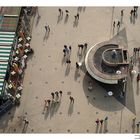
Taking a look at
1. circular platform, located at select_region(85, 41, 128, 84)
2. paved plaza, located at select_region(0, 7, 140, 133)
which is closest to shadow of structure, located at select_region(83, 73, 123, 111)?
paved plaza, located at select_region(0, 7, 140, 133)

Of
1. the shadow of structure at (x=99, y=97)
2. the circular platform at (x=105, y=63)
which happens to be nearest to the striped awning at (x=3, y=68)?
the shadow of structure at (x=99, y=97)

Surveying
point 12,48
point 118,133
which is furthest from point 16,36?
point 118,133

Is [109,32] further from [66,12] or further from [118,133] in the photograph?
[118,133]

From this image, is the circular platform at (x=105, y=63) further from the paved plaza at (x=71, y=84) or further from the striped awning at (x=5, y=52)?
the striped awning at (x=5, y=52)

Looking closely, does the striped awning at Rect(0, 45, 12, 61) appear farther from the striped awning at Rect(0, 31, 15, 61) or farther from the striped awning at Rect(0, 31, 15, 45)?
the striped awning at Rect(0, 31, 15, 45)

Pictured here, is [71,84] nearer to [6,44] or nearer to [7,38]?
[6,44]
